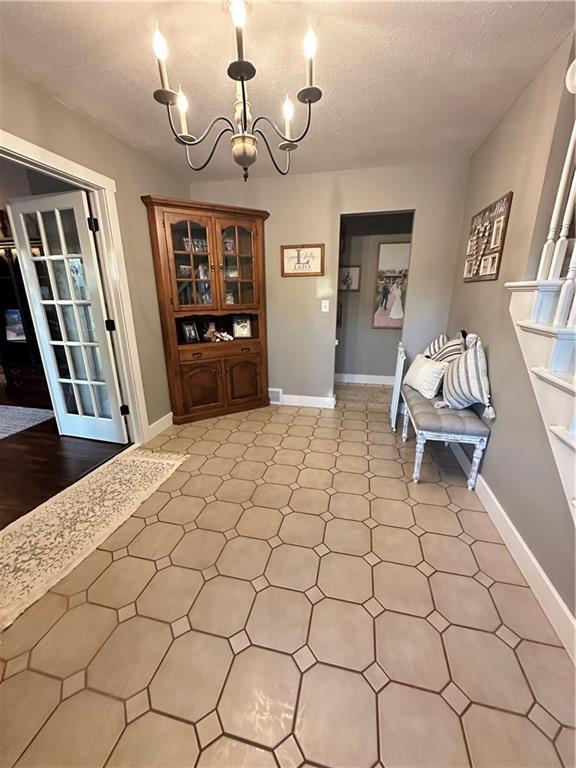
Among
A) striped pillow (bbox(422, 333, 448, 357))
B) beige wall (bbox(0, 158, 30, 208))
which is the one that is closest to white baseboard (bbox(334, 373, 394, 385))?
striped pillow (bbox(422, 333, 448, 357))

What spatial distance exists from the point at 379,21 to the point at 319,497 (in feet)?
8.09

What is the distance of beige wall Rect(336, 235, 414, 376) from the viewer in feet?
13.6

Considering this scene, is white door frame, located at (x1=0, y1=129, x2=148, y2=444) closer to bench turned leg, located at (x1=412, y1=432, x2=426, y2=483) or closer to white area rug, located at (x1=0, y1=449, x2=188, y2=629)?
white area rug, located at (x1=0, y1=449, x2=188, y2=629)

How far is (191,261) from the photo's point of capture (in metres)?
2.90

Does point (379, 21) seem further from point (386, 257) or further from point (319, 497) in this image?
point (386, 257)

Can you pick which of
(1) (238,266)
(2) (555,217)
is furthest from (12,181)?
(2) (555,217)

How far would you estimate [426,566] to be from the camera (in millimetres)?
1548

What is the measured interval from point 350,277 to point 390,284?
1.81 ft

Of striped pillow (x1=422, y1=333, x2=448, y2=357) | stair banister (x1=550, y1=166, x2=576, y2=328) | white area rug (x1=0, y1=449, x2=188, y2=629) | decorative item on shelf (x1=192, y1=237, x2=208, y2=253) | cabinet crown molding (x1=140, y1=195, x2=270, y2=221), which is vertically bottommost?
white area rug (x1=0, y1=449, x2=188, y2=629)

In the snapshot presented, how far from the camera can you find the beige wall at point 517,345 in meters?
1.36

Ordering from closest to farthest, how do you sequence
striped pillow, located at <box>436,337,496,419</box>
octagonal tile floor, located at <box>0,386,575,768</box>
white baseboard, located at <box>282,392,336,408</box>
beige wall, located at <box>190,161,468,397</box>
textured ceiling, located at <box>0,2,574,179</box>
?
1. octagonal tile floor, located at <box>0,386,575,768</box>
2. textured ceiling, located at <box>0,2,574,179</box>
3. striped pillow, located at <box>436,337,496,419</box>
4. beige wall, located at <box>190,161,468,397</box>
5. white baseboard, located at <box>282,392,336,408</box>

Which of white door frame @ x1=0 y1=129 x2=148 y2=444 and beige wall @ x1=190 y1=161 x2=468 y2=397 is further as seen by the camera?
beige wall @ x1=190 y1=161 x2=468 y2=397

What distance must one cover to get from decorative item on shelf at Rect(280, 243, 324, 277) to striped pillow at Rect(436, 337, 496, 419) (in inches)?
68.1

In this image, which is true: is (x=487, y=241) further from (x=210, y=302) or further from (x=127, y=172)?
(x=127, y=172)
